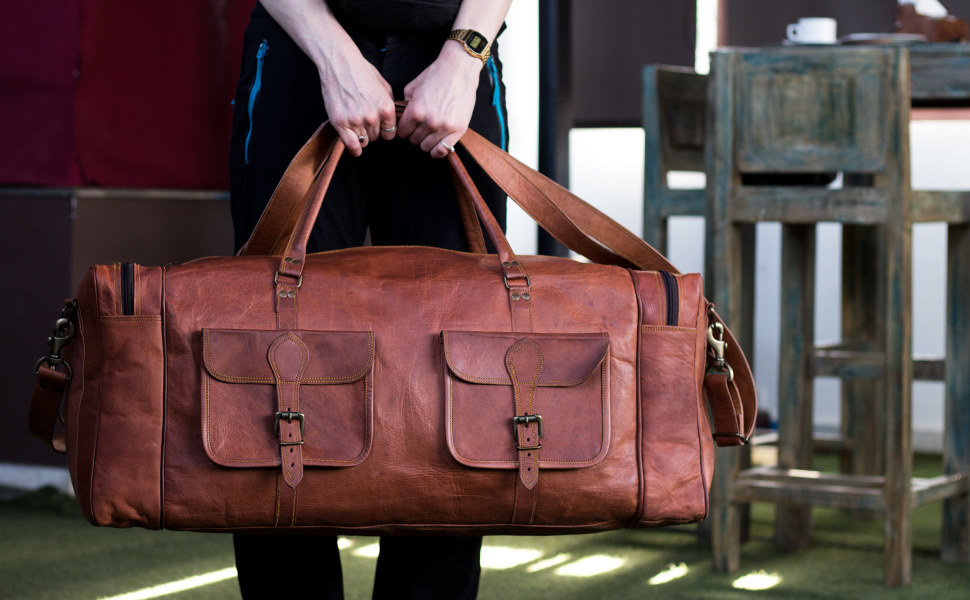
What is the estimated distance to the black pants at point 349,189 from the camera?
114 centimetres

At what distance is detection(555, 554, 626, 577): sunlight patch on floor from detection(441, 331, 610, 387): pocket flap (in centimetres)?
Result: 112

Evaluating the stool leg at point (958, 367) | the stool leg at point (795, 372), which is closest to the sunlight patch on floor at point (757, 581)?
the stool leg at point (795, 372)

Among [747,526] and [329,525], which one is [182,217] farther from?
[329,525]

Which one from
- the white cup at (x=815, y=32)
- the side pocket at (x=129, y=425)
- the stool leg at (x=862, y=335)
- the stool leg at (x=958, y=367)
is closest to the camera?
the side pocket at (x=129, y=425)

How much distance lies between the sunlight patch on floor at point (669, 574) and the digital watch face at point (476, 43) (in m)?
1.19

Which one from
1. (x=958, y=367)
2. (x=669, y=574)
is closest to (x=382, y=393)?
(x=669, y=574)

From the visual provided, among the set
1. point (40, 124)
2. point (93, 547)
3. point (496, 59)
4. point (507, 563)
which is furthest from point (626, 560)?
point (40, 124)

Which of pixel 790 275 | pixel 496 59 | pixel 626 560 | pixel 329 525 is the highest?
pixel 496 59

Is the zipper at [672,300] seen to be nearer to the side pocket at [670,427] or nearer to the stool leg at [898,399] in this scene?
the side pocket at [670,427]

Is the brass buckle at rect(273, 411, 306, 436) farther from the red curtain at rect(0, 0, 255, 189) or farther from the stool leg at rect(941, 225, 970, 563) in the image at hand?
the red curtain at rect(0, 0, 255, 189)

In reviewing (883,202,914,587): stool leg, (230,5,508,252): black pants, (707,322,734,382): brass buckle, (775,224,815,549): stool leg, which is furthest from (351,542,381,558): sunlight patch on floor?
(707,322,734,382): brass buckle

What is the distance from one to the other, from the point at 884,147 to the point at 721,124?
29 cm

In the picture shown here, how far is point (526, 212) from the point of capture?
3.71 ft

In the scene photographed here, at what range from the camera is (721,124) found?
2.08 metres
